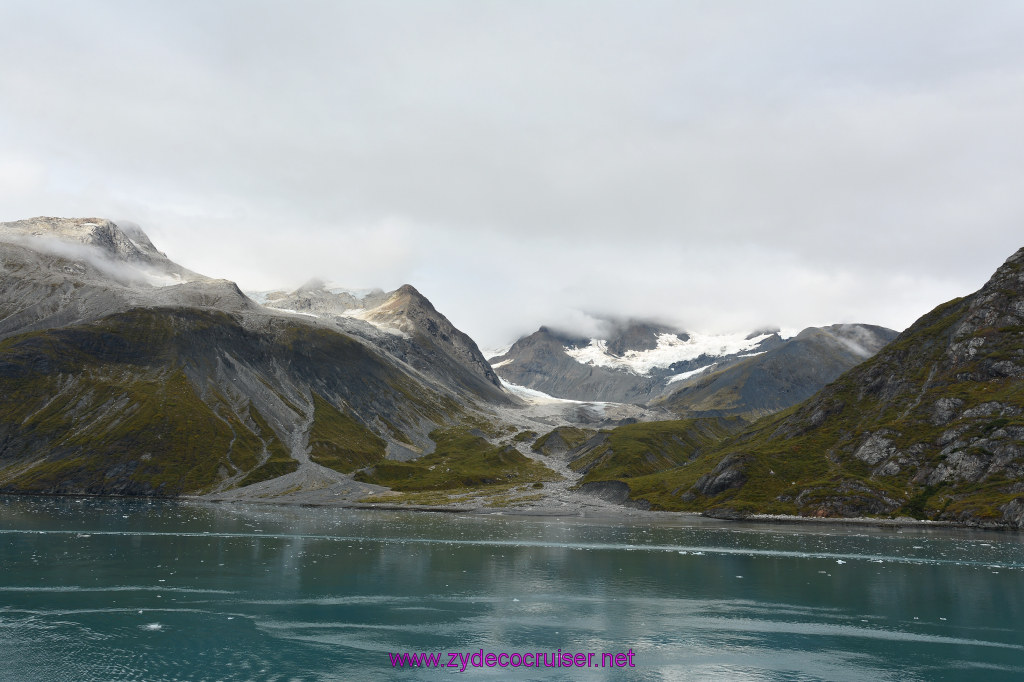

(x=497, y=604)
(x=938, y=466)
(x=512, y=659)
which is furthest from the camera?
(x=938, y=466)

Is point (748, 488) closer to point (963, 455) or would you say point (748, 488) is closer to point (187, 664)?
point (963, 455)

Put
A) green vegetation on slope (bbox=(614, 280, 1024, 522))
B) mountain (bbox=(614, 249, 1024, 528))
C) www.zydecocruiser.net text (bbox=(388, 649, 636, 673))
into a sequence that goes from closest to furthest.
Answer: www.zydecocruiser.net text (bbox=(388, 649, 636, 673)) → mountain (bbox=(614, 249, 1024, 528)) → green vegetation on slope (bbox=(614, 280, 1024, 522))

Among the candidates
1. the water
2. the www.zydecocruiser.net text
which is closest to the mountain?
the water

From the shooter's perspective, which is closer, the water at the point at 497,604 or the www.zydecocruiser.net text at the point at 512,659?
the www.zydecocruiser.net text at the point at 512,659

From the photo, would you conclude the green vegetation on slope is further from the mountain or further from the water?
the water

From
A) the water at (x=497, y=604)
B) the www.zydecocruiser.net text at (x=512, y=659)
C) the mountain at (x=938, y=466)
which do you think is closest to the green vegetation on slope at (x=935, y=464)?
the mountain at (x=938, y=466)

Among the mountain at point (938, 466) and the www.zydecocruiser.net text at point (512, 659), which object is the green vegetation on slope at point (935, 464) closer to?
the mountain at point (938, 466)

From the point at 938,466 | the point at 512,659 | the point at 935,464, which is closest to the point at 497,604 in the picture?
the point at 512,659

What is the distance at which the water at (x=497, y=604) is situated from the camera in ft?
164

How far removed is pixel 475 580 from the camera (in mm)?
83312

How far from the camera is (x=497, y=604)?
230 ft

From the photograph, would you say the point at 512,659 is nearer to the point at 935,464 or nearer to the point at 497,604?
the point at 497,604

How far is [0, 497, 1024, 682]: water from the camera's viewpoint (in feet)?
164

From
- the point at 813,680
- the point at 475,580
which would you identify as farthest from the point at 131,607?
the point at 813,680
